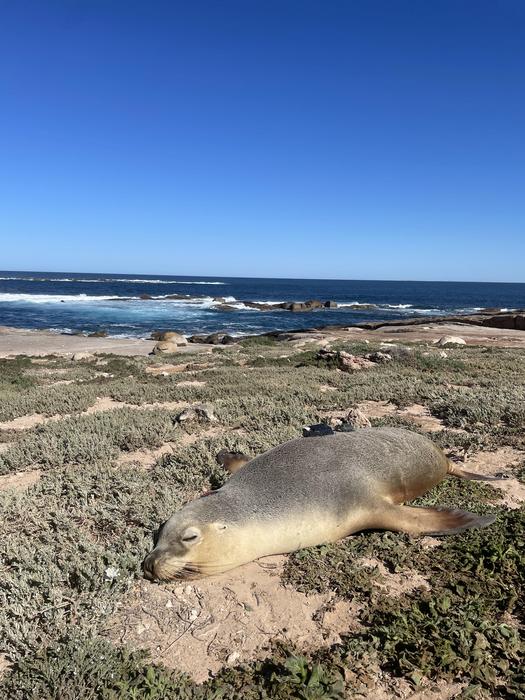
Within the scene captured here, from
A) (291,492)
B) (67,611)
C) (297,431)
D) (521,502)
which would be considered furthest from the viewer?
(297,431)

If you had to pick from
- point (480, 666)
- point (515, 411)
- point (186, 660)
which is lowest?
point (186, 660)

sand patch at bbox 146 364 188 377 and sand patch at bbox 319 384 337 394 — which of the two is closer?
sand patch at bbox 319 384 337 394

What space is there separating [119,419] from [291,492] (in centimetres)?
499

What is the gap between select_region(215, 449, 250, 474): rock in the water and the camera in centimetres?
539

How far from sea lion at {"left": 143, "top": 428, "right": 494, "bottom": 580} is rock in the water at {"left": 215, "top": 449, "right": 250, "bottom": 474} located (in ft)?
2.82

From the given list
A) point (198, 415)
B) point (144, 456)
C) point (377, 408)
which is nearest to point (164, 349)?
point (198, 415)

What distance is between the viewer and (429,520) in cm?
422

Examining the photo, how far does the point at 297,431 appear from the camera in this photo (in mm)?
7176

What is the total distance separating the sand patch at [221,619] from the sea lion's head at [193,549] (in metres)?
0.12

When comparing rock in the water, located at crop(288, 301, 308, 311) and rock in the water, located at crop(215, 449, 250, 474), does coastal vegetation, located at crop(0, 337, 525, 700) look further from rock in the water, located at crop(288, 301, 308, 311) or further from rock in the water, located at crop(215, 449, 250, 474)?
rock in the water, located at crop(288, 301, 308, 311)

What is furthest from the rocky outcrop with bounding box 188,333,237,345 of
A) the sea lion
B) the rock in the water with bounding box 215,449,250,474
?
the sea lion

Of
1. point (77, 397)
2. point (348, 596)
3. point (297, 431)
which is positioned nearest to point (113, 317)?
point (77, 397)

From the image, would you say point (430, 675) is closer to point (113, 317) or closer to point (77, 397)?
point (77, 397)

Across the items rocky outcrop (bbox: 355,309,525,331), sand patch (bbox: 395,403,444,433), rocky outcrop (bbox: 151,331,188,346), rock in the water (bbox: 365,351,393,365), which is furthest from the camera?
rocky outcrop (bbox: 355,309,525,331)
